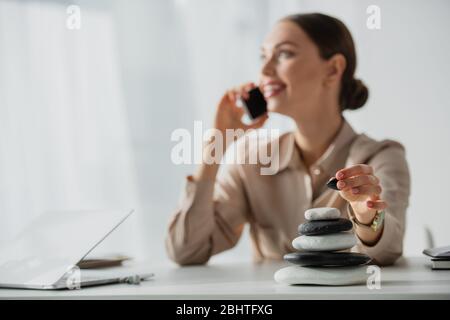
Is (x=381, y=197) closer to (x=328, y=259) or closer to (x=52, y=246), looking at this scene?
(x=328, y=259)

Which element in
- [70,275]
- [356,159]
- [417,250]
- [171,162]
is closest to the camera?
[70,275]

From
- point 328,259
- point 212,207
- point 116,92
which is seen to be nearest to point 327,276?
point 328,259

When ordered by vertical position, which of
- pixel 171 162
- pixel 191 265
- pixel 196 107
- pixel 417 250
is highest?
pixel 196 107

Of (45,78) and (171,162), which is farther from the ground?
(45,78)

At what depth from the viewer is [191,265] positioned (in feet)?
4.50

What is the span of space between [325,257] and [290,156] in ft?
2.01

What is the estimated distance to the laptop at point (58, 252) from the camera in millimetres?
949

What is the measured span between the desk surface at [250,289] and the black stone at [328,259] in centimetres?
4

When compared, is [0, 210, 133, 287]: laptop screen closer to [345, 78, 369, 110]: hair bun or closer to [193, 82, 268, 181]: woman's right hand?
[193, 82, 268, 181]: woman's right hand

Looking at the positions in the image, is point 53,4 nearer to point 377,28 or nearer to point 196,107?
point 196,107
